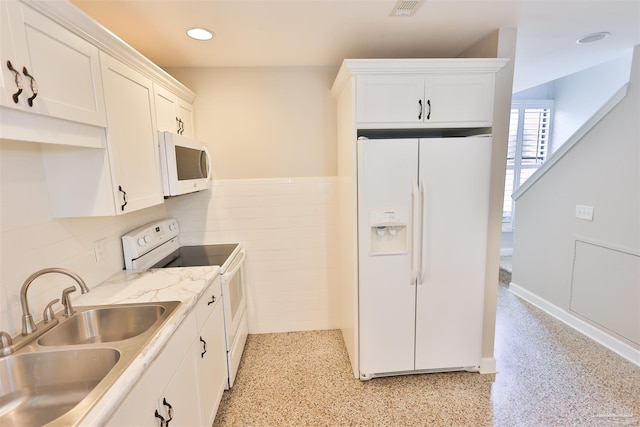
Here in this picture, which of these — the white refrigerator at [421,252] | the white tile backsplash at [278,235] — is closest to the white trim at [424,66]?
the white refrigerator at [421,252]

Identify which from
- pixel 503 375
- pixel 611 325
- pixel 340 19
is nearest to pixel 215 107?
pixel 340 19

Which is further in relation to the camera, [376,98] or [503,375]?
[503,375]

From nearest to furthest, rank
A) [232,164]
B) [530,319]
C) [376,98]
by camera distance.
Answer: [376,98]
[232,164]
[530,319]

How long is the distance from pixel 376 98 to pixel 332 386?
2083 millimetres

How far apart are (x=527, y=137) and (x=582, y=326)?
3123 mm

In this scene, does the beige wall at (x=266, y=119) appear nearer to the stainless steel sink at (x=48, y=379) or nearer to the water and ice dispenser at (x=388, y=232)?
the water and ice dispenser at (x=388, y=232)

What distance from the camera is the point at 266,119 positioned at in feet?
9.13

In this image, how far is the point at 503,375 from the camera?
2.34m

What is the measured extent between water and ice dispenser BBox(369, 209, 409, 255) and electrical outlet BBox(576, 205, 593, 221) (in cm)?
192

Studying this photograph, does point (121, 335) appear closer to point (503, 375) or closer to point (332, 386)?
point (332, 386)

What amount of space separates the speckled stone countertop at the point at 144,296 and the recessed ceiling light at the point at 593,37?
317cm

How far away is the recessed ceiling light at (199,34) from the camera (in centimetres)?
199

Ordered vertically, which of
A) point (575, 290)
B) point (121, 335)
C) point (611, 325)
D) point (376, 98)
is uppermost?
point (376, 98)

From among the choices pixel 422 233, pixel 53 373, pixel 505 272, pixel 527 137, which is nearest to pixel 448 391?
pixel 422 233
